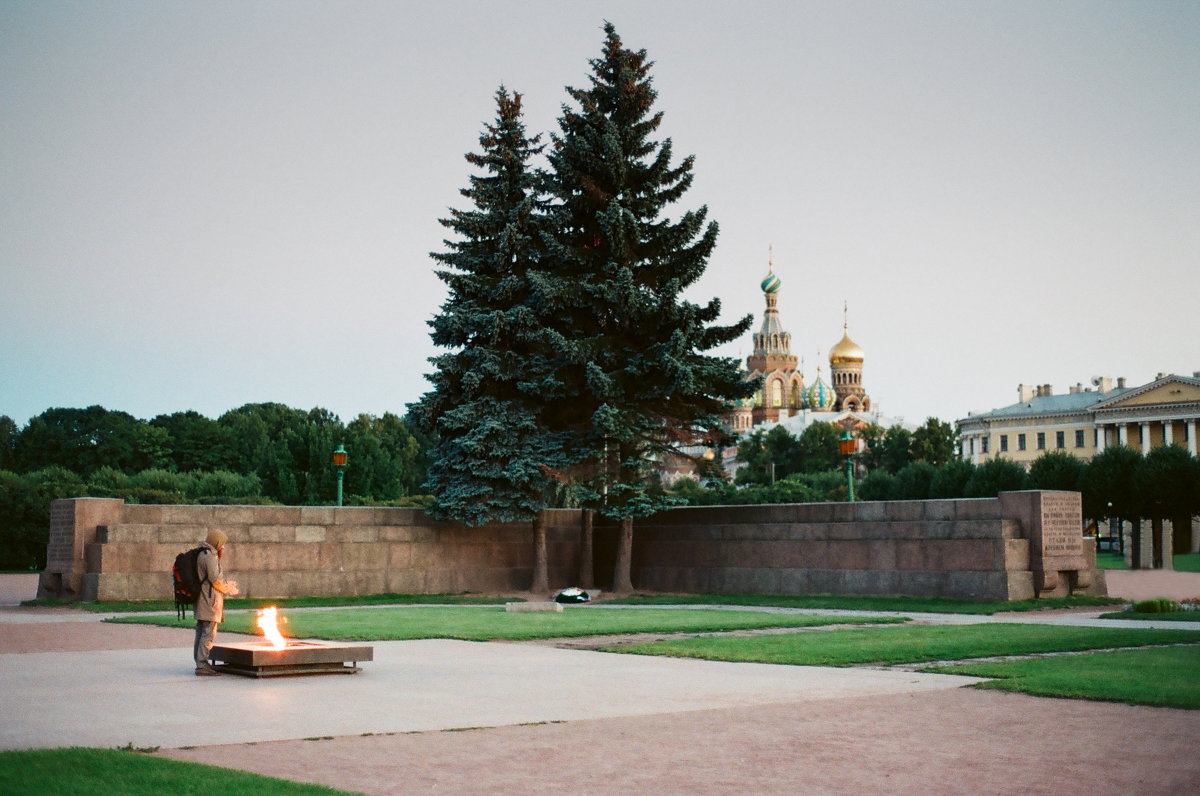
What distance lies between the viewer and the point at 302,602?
93.7 feet

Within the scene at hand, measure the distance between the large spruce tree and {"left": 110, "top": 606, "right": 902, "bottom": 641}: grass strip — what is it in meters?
7.68

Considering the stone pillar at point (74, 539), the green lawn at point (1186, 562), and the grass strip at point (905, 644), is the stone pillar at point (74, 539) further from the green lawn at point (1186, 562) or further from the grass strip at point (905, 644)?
the green lawn at point (1186, 562)

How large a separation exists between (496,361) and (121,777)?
26.4 meters

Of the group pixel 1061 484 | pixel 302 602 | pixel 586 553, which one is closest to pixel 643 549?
pixel 586 553

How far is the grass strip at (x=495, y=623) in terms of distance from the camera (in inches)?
747

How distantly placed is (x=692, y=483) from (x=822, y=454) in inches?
902

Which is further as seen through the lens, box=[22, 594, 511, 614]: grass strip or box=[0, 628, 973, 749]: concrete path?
box=[22, 594, 511, 614]: grass strip

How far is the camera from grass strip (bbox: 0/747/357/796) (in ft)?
22.9

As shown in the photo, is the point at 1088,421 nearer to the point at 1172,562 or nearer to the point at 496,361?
the point at 1172,562

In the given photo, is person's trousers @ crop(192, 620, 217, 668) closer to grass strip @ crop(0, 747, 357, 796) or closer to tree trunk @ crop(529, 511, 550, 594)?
grass strip @ crop(0, 747, 357, 796)

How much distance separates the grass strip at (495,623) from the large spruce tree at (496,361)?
768 centimetres

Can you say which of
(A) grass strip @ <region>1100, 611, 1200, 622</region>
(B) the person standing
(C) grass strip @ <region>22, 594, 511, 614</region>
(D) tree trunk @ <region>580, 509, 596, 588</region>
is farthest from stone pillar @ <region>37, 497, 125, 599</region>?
(A) grass strip @ <region>1100, 611, 1200, 622</region>

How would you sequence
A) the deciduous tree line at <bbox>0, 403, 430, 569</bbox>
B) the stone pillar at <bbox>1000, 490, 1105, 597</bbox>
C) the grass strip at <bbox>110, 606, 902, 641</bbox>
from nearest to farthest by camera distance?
the grass strip at <bbox>110, 606, 902, 641</bbox>, the stone pillar at <bbox>1000, 490, 1105, 597</bbox>, the deciduous tree line at <bbox>0, 403, 430, 569</bbox>

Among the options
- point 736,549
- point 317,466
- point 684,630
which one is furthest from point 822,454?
point 684,630
